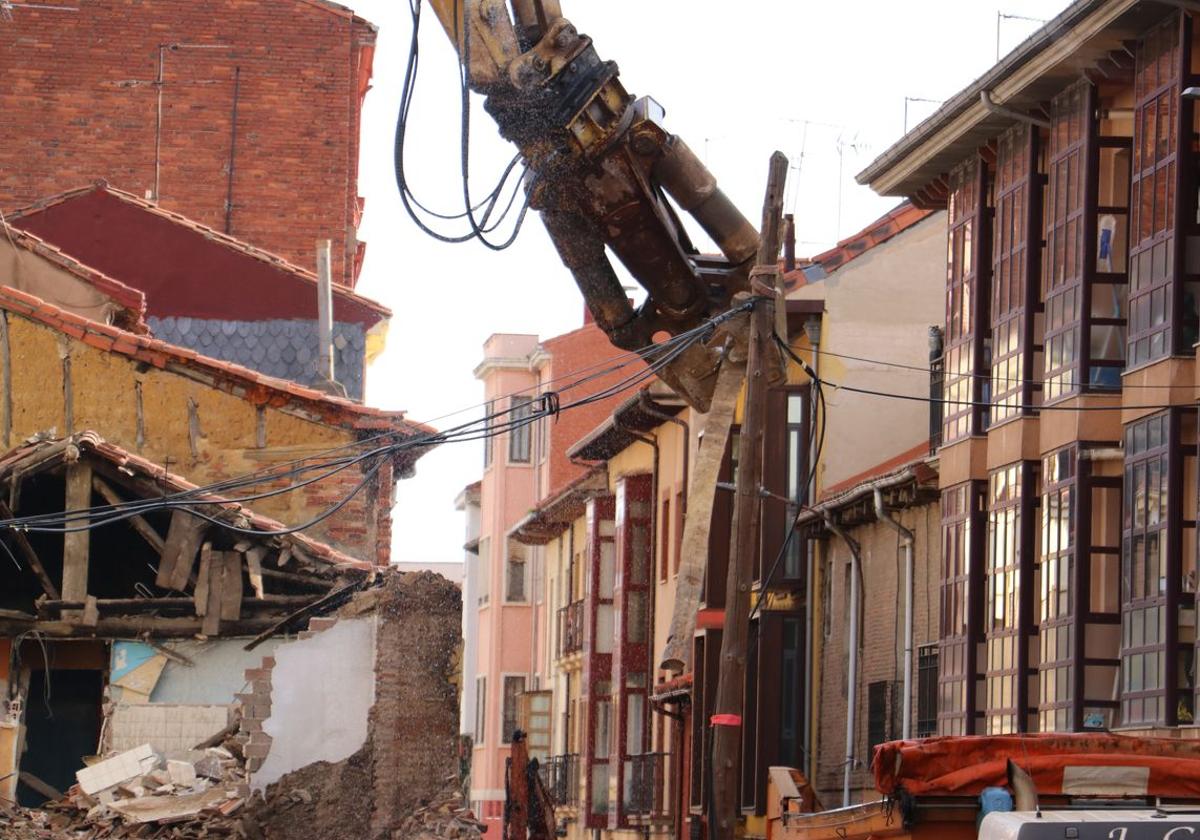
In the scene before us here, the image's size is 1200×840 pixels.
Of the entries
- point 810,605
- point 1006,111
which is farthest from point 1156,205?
point 810,605

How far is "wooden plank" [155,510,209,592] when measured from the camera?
2639cm

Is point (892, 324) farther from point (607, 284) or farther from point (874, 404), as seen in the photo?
point (607, 284)

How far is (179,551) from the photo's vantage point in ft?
86.7

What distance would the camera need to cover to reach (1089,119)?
22.8 meters

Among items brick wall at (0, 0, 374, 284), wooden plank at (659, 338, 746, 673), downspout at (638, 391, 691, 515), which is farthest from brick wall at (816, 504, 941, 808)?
brick wall at (0, 0, 374, 284)

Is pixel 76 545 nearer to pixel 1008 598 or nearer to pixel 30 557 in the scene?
pixel 30 557

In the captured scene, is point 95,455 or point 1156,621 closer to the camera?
point 1156,621

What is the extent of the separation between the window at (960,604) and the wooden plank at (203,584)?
8.30m

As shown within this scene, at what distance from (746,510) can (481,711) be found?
44218 mm

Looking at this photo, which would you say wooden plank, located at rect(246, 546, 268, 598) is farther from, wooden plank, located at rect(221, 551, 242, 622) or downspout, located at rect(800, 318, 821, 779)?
downspout, located at rect(800, 318, 821, 779)

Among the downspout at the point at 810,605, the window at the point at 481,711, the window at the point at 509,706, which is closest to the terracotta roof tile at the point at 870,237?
the downspout at the point at 810,605

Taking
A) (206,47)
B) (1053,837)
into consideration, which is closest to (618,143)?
(1053,837)

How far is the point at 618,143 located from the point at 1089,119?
18.0 feet

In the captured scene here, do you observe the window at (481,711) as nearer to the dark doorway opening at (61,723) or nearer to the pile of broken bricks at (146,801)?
the dark doorway opening at (61,723)
